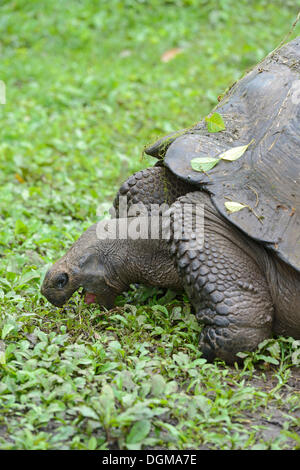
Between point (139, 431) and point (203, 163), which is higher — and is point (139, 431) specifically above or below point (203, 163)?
below

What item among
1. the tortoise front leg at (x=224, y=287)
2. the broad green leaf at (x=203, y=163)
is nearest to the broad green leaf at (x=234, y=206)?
the tortoise front leg at (x=224, y=287)

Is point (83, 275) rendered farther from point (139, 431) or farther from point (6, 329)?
point (139, 431)

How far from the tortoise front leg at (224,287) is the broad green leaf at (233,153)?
1.02 ft

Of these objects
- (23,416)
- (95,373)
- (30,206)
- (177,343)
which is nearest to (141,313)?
(177,343)

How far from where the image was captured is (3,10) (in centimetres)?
1133

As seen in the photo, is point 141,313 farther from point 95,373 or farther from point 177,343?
point 95,373

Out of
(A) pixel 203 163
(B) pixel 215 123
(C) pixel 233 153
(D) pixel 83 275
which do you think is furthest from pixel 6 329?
(B) pixel 215 123

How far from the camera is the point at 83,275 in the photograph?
4.22 meters

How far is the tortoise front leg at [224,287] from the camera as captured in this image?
354cm

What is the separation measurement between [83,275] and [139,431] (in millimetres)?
1603

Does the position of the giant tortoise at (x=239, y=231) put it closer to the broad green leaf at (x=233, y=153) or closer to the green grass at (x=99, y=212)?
the broad green leaf at (x=233, y=153)

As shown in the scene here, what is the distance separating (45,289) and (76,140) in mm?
3607

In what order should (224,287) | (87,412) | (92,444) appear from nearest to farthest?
(92,444) → (87,412) → (224,287)

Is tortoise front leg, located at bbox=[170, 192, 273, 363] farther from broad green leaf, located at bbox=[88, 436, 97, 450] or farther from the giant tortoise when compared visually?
broad green leaf, located at bbox=[88, 436, 97, 450]
